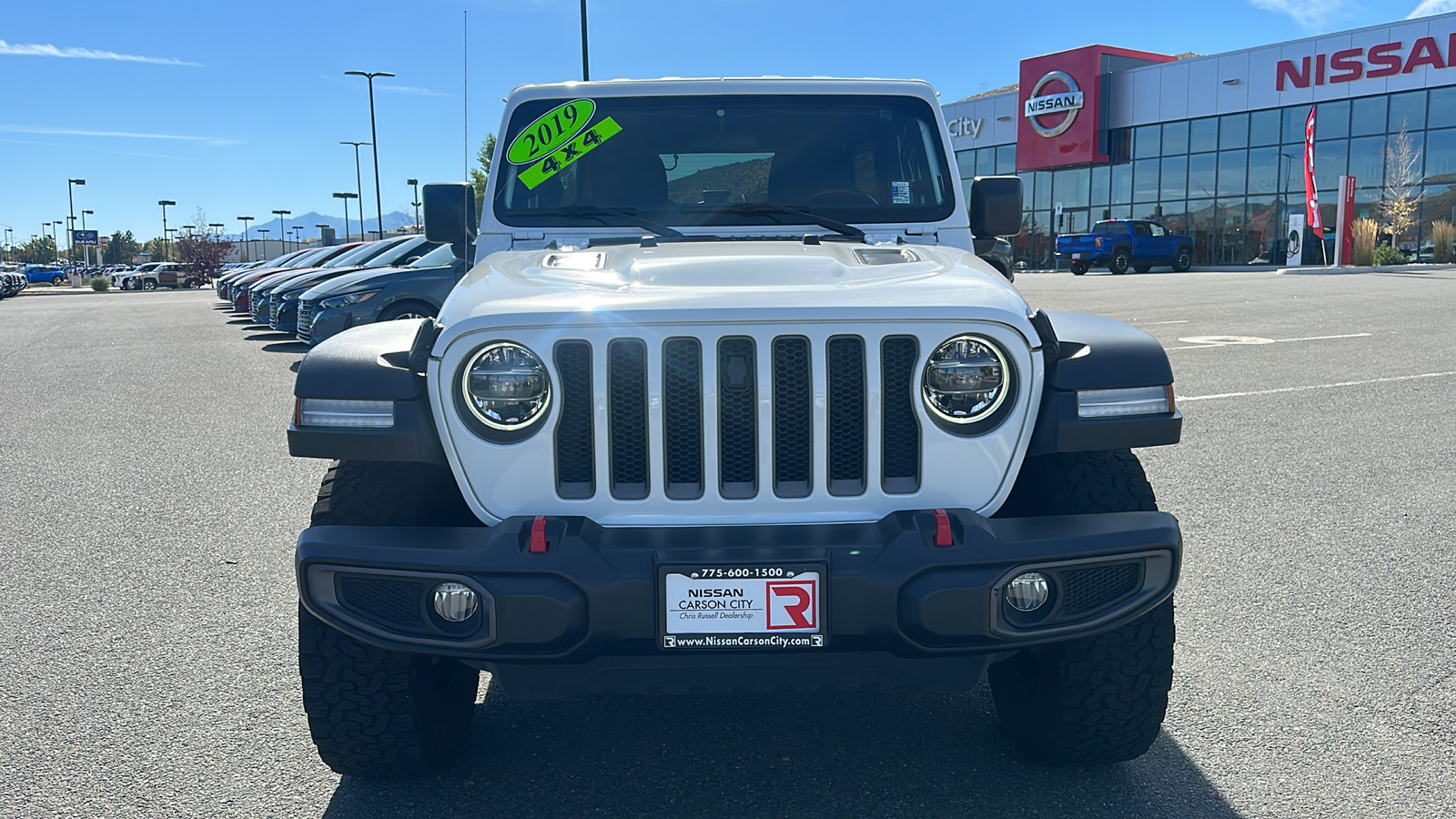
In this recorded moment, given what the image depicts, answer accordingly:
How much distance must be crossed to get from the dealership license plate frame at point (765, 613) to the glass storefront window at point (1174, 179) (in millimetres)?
41740

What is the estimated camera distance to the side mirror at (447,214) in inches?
164

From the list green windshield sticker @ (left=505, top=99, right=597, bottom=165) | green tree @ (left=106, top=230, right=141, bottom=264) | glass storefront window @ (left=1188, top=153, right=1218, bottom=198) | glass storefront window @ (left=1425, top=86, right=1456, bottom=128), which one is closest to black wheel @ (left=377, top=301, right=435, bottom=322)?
green windshield sticker @ (left=505, top=99, right=597, bottom=165)

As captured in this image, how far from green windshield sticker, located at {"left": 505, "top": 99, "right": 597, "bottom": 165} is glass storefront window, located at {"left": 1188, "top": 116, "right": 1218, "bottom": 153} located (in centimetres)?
3977

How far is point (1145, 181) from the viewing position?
137 ft

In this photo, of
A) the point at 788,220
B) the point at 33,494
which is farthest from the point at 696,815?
the point at 33,494

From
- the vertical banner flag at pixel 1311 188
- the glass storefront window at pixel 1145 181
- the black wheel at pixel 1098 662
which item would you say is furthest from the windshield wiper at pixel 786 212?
the glass storefront window at pixel 1145 181

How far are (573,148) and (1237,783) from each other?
283 cm

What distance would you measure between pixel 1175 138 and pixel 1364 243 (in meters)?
10.5

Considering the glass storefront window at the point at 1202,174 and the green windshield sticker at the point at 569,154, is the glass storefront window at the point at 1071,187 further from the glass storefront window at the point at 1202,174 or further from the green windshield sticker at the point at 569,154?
the green windshield sticker at the point at 569,154

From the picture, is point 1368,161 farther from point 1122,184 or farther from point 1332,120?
point 1122,184

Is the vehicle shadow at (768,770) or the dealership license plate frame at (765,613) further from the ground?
the dealership license plate frame at (765,613)

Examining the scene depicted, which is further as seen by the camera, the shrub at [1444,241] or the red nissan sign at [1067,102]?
the red nissan sign at [1067,102]

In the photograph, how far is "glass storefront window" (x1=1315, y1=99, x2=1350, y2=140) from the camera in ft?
118

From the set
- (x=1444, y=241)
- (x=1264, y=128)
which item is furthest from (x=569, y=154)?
(x=1264, y=128)
